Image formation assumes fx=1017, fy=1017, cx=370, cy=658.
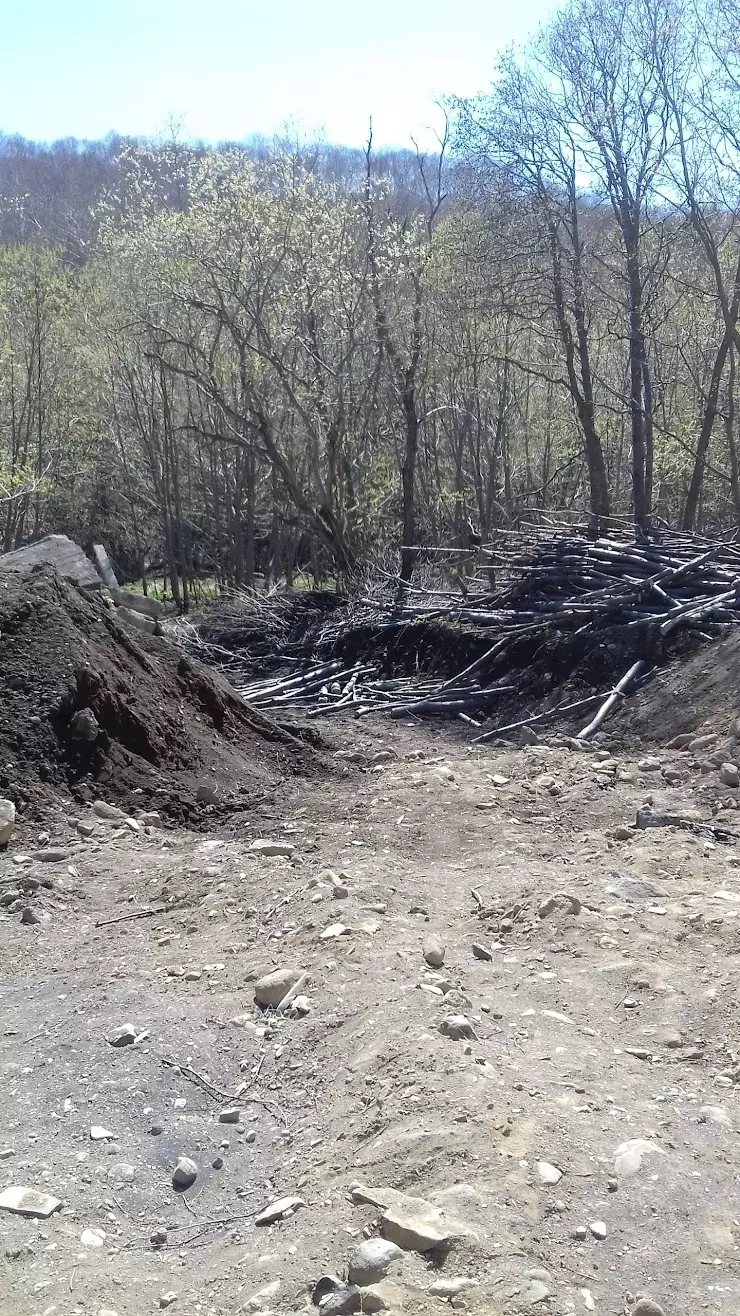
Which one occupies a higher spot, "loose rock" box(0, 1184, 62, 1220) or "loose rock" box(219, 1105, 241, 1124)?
"loose rock" box(0, 1184, 62, 1220)

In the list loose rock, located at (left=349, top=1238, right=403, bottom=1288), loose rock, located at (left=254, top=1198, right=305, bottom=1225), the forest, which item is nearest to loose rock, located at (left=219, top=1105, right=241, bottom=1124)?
loose rock, located at (left=254, top=1198, right=305, bottom=1225)

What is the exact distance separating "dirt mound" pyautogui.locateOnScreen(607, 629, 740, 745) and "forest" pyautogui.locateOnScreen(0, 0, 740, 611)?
477cm

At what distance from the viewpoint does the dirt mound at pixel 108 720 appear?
670 centimetres

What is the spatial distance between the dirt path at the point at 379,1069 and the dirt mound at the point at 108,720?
0.58 meters

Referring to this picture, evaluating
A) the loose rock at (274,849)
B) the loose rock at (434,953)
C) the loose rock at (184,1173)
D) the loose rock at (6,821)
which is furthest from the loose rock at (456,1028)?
the loose rock at (6,821)

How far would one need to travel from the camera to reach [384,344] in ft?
58.9

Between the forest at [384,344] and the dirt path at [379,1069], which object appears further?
the forest at [384,344]

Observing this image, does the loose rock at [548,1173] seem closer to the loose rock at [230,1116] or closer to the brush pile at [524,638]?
the loose rock at [230,1116]

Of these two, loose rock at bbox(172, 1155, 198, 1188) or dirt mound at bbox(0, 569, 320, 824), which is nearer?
loose rock at bbox(172, 1155, 198, 1188)

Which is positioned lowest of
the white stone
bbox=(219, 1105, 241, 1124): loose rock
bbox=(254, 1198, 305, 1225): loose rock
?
bbox=(219, 1105, 241, 1124): loose rock

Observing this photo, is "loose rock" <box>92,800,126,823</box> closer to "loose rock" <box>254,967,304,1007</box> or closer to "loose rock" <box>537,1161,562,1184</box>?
"loose rock" <box>254,967,304,1007</box>

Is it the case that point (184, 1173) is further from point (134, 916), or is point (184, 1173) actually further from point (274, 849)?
point (274, 849)

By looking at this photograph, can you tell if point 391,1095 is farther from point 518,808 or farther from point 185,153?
point 185,153

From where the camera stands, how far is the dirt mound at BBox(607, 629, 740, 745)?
798cm
